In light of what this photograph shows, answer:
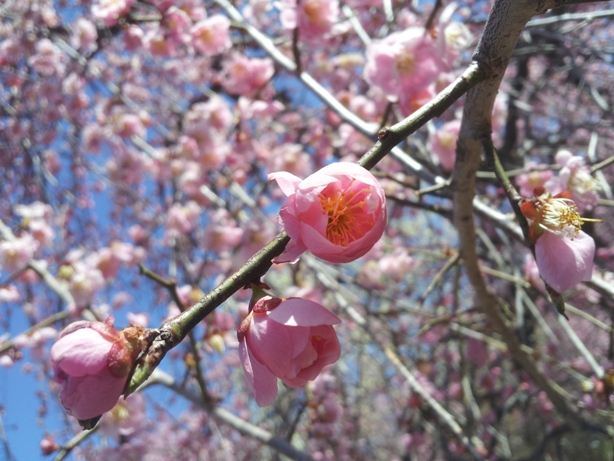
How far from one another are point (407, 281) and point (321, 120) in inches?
87.3

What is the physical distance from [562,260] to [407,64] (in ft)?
3.05

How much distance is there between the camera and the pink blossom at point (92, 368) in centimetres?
54

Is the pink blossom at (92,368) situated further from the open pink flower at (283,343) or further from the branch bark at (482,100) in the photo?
the branch bark at (482,100)

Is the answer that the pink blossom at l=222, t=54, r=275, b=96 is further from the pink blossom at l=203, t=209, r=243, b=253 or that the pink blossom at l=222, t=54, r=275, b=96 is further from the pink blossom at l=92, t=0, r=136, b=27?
the pink blossom at l=203, t=209, r=243, b=253

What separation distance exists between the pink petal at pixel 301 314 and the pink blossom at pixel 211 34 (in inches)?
71.7

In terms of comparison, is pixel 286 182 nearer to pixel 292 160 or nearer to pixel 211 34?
pixel 211 34

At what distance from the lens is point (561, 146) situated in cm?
321

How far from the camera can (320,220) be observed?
1.85 feet

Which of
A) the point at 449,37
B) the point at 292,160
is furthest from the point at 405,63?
the point at 292,160

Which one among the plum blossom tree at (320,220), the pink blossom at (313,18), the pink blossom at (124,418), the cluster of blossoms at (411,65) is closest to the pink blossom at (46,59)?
the plum blossom tree at (320,220)

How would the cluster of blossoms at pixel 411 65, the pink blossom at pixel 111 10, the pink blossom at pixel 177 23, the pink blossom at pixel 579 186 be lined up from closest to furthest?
the pink blossom at pixel 579 186, the cluster of blossoms at pixel 411 65, the pink blossom at pixel 111 10, the pink blossom at pixel 177 23

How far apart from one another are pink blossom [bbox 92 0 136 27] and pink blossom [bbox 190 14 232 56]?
1.03 feet

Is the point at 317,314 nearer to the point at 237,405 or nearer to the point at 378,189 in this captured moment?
the point at 378,189

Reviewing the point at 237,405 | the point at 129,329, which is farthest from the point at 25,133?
the point at 129,329
